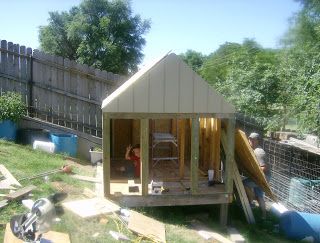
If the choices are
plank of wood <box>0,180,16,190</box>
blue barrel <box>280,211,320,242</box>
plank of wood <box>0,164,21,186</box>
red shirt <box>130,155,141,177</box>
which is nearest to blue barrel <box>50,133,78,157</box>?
plank of wood <box>0,164,21,186</box>

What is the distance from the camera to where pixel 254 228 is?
28.0ft

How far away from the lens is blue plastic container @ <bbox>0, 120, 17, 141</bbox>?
441 inches

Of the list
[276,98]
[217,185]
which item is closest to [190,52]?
[276,98]

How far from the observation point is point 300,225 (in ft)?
27.8

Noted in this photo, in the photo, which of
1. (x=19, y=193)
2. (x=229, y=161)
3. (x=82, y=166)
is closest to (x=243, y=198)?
(x=229, y=161)

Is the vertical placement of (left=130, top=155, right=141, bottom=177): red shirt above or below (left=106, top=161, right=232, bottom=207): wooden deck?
above

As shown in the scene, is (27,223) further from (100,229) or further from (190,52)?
(190,52)

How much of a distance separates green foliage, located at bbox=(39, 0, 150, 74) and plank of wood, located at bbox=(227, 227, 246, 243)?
20.0 metres

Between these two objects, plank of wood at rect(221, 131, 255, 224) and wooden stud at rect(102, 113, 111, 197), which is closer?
wooden stud at rect(102, 113, 111, 197)

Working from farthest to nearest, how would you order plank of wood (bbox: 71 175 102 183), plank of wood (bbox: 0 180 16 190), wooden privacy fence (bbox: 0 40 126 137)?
wooden privacy fence (bbox: 0 40 126 137), plank of wood (bbox: 71 175 102 183), plank of wood (bbox: 0 180 16 190)

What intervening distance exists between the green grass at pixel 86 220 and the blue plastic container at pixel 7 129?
50 centimetres

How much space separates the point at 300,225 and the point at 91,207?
4.47 m

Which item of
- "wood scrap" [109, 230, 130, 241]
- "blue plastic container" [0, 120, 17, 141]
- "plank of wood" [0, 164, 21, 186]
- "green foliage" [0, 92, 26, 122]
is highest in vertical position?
"green foliage" [0, 92, 26, 122]

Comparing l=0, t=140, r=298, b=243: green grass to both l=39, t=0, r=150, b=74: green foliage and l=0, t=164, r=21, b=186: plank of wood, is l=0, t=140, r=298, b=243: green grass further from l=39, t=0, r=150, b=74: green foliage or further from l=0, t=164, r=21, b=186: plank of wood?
l=39, t=0, r=150, b=74: green foliage
